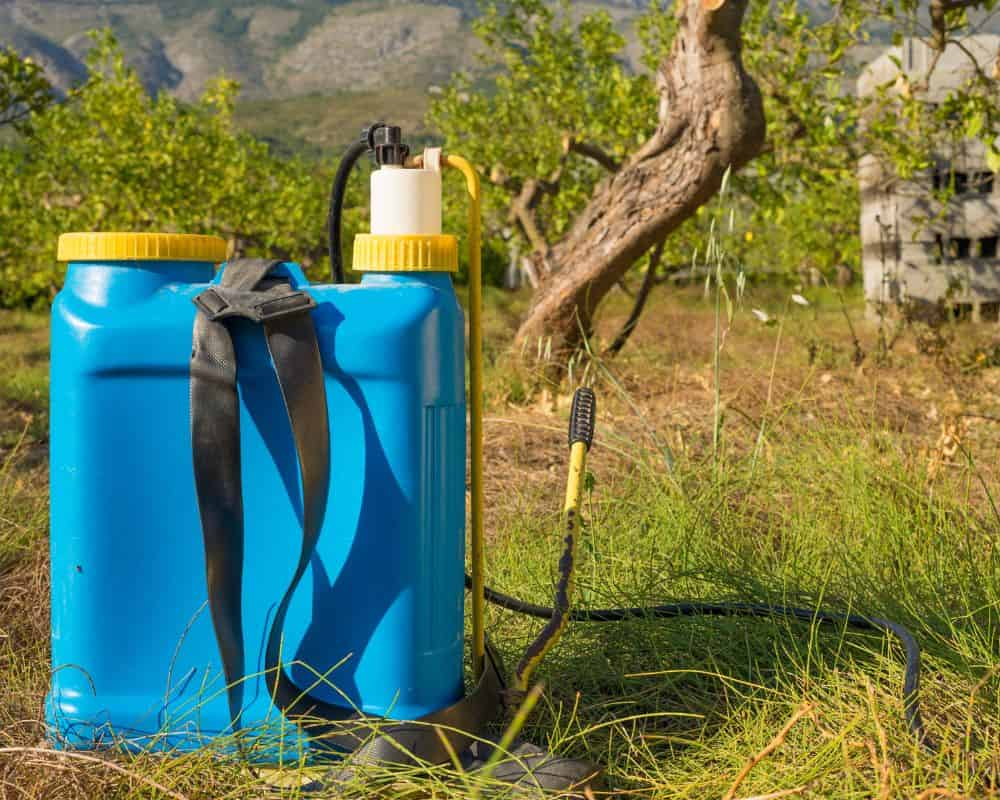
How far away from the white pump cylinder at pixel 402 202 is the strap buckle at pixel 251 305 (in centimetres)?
14

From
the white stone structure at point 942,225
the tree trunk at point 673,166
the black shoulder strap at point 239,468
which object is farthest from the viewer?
the white stone structure at point 942,225

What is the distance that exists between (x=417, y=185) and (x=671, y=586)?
1005 millimetres

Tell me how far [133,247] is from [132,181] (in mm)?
6786

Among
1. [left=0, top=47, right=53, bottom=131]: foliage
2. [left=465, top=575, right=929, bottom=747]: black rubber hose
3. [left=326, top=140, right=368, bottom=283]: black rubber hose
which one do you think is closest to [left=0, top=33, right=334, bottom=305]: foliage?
[left=0, top=47, right=53, bottom=131]: foliage

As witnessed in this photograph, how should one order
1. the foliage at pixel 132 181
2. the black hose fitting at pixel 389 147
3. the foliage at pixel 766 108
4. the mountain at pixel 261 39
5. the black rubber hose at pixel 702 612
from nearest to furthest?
1. the black hose fitting at pixel 389 147
2. the black rubber hose at pixel 702 612
3. the foliage at pixel 766 108
4. the foliage at pixel 132 181
5. the mountain at pixel 261 39

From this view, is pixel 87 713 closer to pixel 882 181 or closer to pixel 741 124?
pixel 741 124

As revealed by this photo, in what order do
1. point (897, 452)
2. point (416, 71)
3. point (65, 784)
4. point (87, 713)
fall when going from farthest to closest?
point (416, 71)
point (897, 452)
point (87, 713)
point (65, 784)

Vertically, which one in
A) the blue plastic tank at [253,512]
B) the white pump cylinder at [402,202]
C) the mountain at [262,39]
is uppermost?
the mountain at [262,39]

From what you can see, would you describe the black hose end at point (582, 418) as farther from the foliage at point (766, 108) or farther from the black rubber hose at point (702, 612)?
the foliage at point (766, 108)

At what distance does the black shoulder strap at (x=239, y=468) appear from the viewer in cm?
131

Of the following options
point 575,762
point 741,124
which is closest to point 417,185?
point 575,762

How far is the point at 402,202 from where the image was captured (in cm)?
139

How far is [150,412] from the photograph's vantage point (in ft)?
4.61

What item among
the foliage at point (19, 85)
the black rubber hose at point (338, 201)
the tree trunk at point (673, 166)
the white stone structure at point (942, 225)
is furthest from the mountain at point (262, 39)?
the black rubber hose at point (338, 201)
